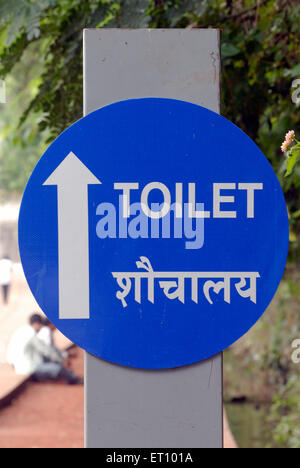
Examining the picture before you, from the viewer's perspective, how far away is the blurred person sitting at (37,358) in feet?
24.3

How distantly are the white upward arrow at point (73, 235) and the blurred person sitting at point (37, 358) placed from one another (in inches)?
230

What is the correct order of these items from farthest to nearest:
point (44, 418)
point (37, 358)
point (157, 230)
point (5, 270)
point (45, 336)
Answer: point (5, 270)
point (37, 358)
point (45, 336)
point (44, 418)
point (157, 230)

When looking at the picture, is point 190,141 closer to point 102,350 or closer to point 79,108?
point 102,350

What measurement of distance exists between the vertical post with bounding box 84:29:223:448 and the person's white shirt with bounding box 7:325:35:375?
18.7ft

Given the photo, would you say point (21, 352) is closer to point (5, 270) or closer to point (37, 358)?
point (37, 358)

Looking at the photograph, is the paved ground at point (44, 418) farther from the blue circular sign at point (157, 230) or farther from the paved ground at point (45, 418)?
the blue circular sign at point (157, 230)

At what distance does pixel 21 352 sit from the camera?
297 inches

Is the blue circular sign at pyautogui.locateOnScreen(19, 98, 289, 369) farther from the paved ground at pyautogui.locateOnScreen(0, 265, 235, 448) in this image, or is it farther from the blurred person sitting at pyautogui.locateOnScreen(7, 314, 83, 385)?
the blurred person sitting at pyautogui.locateOnScreen(7, 314, 83, 385)

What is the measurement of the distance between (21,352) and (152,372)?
6.11 metres

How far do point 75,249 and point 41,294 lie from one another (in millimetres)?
158

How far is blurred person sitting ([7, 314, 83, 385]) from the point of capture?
7418 millimetres

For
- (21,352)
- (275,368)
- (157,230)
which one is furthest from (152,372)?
(21,352)

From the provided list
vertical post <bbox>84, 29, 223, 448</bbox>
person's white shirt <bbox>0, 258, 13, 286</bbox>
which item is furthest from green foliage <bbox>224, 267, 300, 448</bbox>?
person's white shirt <bbox>0, 258, 13, 286</bbox>
